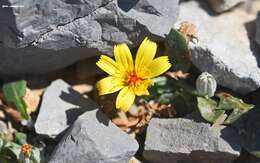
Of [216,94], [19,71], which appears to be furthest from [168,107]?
[19,71]

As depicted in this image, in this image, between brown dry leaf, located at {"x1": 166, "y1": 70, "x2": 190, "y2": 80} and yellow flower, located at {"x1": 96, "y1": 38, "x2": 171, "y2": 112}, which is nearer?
yellow flower, located at {"x1": 96, "y1": 38, "x2": 171, "y2": 112}

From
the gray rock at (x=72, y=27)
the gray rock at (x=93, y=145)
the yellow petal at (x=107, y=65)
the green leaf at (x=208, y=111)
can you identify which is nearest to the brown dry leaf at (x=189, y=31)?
the gray rock at (x=72, y=27)

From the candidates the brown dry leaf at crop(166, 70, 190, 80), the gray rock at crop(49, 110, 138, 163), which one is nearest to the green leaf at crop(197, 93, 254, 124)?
the brown dry leaf at crop(166, 70, 190, 80)

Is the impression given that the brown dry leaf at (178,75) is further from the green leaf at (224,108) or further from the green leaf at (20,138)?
the green leaf at (20,138)

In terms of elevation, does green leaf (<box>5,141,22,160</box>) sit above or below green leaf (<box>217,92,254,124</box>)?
below

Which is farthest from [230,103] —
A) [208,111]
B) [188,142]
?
[188,142]

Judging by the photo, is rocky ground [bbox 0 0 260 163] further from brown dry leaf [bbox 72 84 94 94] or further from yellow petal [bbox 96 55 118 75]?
yellow petal [bbox 96 55 118 75]

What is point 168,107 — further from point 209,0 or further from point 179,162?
point 209,0
